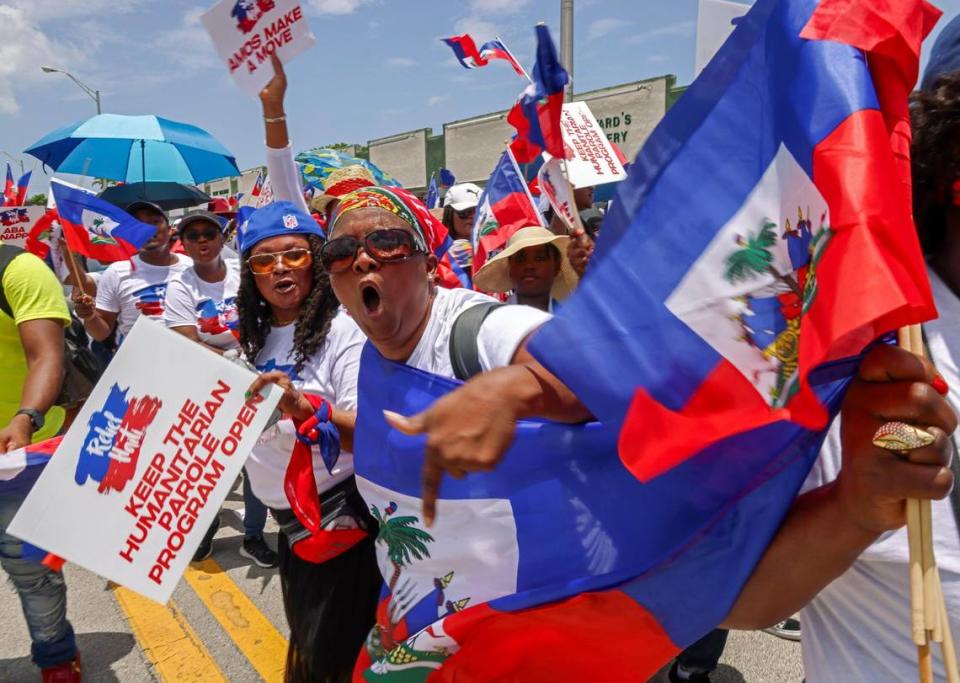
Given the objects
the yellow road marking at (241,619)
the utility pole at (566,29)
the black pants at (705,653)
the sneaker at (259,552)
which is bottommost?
the sneaker at (259,552)

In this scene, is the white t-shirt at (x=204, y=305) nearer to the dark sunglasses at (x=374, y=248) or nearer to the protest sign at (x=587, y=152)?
the dark sunglasses at (x=374, y=248)

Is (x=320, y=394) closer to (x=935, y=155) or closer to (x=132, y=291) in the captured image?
(x=935, y=155)

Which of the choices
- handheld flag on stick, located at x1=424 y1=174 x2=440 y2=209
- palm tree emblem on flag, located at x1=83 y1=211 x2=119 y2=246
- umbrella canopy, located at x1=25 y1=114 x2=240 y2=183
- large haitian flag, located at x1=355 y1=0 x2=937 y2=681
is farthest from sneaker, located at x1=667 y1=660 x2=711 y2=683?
handheld flag on stick, located at x1=424 y1=174 x2=440 y2=209

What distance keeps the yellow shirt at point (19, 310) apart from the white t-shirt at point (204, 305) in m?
0.96

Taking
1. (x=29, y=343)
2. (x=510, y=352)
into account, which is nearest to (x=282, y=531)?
(x=29, y=343)

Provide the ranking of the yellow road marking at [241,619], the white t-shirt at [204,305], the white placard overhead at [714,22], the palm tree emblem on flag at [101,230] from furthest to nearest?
the palm tree emblem on flag at [101,230] < the white t-shirt at [204,305] < the yellow road marking at [241,619] < the white placard overhead at [714,22]

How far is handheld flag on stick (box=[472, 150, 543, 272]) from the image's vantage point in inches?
148

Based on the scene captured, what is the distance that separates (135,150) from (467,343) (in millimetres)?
5772

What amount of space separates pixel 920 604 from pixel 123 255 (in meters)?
4.65

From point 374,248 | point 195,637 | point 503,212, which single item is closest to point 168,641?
point 195,637

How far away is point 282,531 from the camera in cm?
240

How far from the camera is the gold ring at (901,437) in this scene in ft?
2.64

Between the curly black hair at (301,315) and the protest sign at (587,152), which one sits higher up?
the protest sign at (587,152)

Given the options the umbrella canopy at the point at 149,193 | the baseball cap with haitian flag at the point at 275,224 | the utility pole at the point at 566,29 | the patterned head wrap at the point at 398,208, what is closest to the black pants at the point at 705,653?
the patterned head wrap at the point at 398,208
